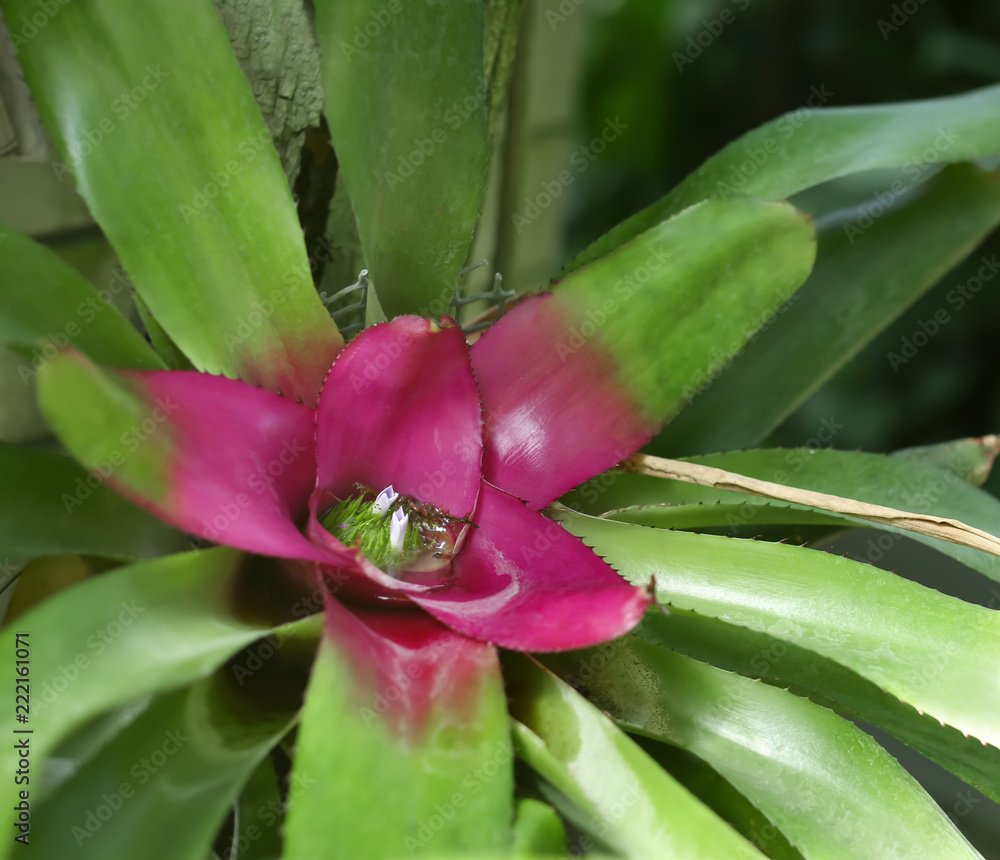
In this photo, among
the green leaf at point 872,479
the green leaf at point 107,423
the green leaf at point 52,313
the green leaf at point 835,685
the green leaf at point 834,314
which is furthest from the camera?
the green leaf at point 834,314

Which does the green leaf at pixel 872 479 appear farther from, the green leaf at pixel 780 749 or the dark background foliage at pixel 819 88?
the dark background foliage at pixel 819 88

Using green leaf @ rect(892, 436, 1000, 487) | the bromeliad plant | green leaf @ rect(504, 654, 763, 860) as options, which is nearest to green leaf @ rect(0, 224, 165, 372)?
the bromeliad plant

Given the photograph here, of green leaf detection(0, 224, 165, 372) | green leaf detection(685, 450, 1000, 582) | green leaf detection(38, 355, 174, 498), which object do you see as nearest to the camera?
green leaf detection(38, 355, 174, 498)

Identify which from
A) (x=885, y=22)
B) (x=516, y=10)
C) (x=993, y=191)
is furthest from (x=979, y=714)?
(x=885, y=22)

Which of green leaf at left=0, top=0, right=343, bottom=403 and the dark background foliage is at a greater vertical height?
green leaf at left=0, top=0, right=343, bottom=403

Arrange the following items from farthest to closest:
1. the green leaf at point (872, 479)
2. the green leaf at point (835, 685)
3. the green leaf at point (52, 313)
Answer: the green leaf at point (872, 479)
the green leaf at point (835, 685)
the green leaf at point (52, 313)

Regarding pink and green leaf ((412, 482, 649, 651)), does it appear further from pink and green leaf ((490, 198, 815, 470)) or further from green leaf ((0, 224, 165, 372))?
green leaf ((0, 224, 165, 372))

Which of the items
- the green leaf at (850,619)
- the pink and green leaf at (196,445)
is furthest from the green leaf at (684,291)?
the pink and green leaf at (196,445)

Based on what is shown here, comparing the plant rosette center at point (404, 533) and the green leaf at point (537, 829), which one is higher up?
the plant rosette center at point (404, 533)
